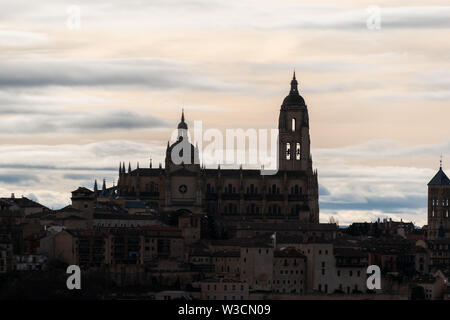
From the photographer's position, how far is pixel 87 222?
185m

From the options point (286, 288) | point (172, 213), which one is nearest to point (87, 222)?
point (172, 213)

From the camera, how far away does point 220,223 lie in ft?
639

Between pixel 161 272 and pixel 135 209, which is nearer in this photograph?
pixel 161 272
